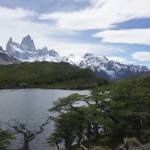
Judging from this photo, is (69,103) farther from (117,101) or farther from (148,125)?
(148,125)

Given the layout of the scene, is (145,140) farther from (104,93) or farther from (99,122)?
(104,93)

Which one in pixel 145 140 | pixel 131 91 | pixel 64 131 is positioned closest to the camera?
pixel 145 140

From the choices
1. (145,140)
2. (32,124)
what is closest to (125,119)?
(145,140)

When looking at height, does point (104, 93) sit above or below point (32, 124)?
above

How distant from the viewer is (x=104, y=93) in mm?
78250

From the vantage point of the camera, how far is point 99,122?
67250 millimetres

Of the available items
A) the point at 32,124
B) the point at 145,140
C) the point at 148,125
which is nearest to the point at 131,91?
the point at 148,125

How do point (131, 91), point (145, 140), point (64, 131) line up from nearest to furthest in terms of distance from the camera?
point (145, 140) → point (64, 131) → point (131, 91)

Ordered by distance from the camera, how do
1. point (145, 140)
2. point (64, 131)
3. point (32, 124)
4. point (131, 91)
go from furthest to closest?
point (32, 124)
point (131, 91)
point (64, 131)
point (145, 140)

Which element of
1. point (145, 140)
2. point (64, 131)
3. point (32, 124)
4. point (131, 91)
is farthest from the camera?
point (32, 124)

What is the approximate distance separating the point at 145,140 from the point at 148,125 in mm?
15073

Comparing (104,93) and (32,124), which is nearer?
(104,93)

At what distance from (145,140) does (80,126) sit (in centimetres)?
1438

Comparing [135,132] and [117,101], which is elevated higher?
[117,101]
